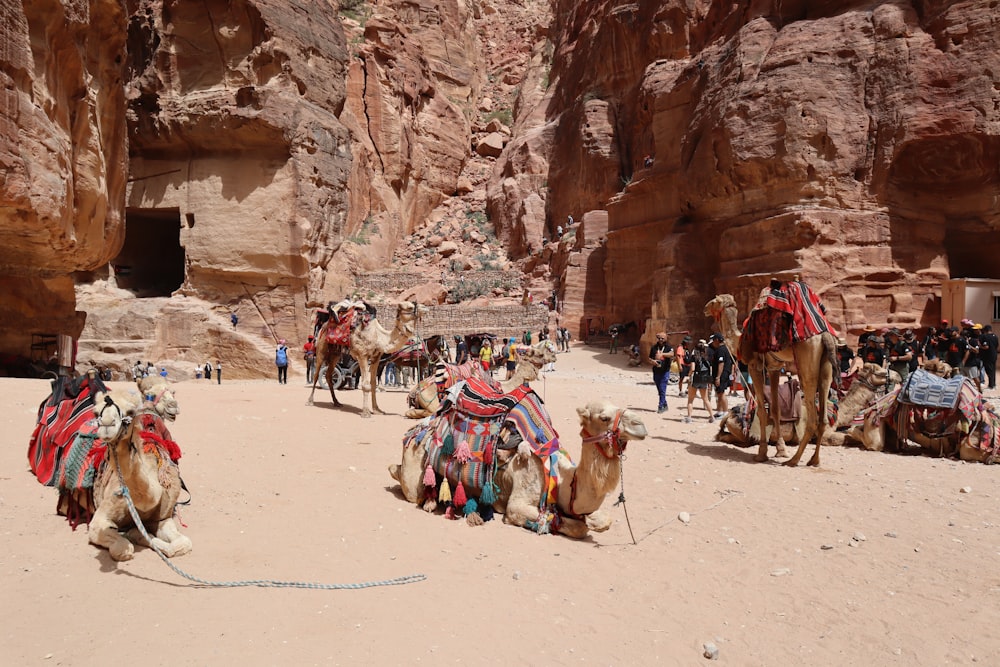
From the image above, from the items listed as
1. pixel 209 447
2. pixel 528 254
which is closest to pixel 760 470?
pixel 209 447

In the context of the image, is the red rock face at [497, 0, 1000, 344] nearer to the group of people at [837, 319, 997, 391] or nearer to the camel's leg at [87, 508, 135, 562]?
the group of people at [837, 319, 997, 391]

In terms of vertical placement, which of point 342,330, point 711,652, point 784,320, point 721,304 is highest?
point 721,304

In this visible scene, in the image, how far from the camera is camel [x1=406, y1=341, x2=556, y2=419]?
6.32 metres

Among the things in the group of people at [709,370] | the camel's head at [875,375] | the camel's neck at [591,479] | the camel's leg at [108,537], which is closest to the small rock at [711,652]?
the camel's neck at [591,479]

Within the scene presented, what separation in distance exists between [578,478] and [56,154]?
412 inches

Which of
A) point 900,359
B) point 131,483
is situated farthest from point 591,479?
point 900,359

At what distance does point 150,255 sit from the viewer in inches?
975

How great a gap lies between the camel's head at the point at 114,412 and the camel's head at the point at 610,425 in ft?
9.71

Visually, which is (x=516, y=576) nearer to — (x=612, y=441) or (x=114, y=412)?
(x=612, y=441)

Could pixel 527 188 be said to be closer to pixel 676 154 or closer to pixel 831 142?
pixel 676 154

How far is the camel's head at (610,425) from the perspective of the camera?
436cm

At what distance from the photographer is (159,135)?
68.1ft

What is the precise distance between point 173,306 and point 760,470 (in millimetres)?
18579

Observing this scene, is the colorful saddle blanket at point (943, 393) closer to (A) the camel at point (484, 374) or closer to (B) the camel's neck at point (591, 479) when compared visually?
(A) the camel at point (484, 374)
